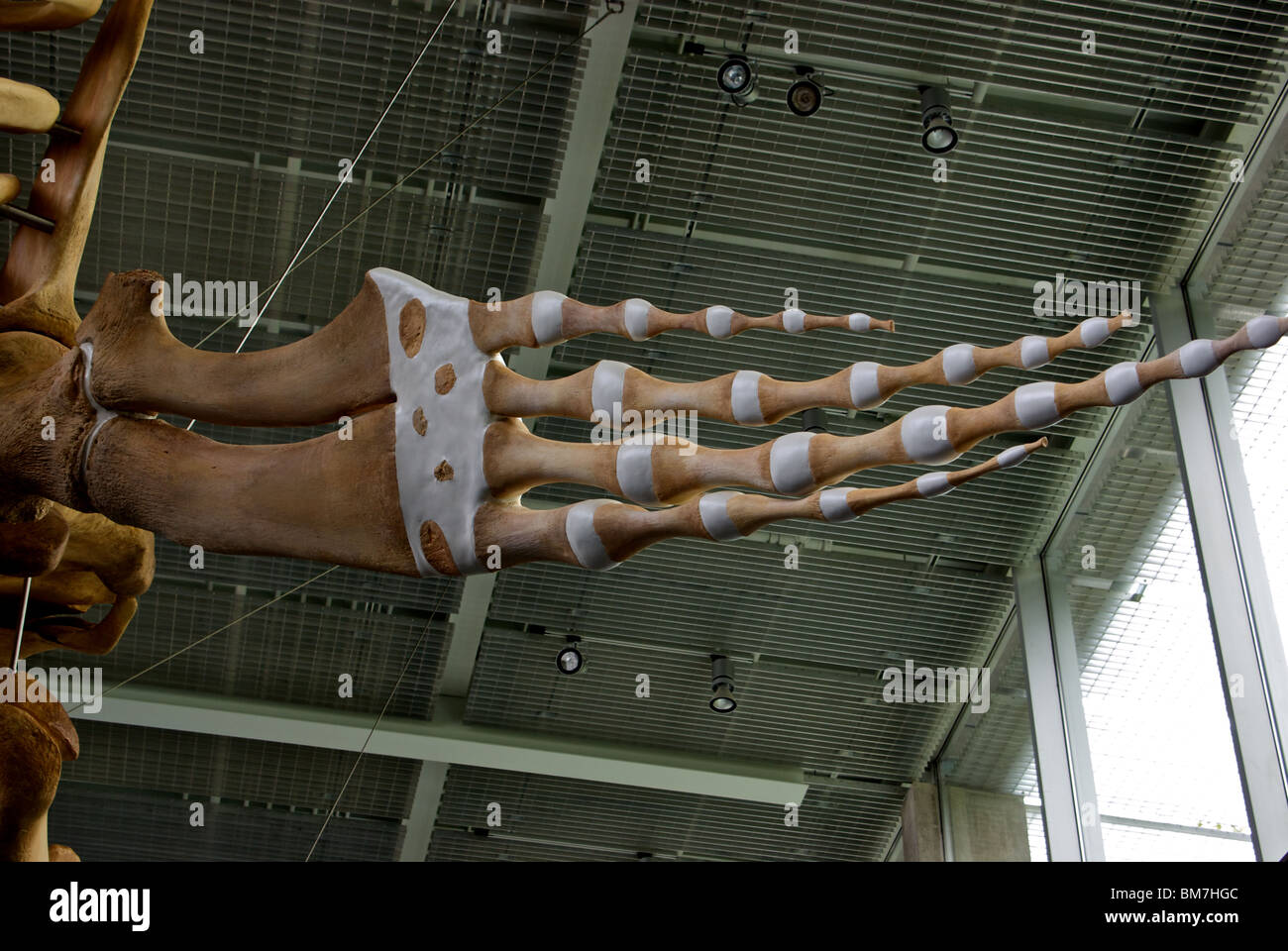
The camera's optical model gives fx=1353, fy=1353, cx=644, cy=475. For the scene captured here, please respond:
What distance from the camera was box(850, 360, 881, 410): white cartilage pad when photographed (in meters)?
2.65

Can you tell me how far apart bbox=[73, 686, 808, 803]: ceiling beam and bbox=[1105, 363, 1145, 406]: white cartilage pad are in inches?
254

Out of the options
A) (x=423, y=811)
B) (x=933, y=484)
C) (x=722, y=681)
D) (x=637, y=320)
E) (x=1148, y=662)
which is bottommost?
(x=933, y=484)

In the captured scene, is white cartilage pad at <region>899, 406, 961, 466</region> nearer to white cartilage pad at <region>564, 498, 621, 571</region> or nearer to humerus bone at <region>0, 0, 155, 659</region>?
white cartilage pad at <region>564, 498, 621, 571</region>

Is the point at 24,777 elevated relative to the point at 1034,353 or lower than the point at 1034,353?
lower

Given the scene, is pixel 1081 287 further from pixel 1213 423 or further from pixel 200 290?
pixel 200 290

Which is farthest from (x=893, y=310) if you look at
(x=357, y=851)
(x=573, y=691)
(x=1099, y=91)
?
(x=357, y=851)

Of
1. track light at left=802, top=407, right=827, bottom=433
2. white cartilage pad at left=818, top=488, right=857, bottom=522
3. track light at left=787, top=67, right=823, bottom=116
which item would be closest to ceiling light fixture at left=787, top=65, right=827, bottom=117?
track light at left=787, top=67, right=823, bottom=116

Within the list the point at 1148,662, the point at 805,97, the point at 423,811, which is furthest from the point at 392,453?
the point at 423,811

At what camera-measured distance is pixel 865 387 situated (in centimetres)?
266

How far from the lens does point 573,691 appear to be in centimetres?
830

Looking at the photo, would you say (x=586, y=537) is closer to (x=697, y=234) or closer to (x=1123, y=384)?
(x=1123, y=384)

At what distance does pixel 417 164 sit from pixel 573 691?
3520 mm

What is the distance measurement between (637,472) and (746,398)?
0.91ft

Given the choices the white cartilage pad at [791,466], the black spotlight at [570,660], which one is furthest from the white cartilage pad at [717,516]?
the black spotlight at [570,660]
